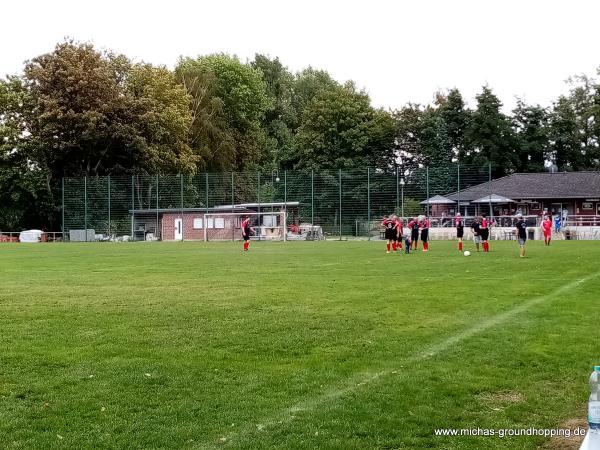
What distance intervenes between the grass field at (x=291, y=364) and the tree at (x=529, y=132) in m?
60.7

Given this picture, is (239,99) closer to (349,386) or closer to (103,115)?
(103,115)

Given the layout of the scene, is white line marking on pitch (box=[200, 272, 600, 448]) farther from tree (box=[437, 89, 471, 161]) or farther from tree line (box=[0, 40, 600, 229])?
tree (box=[437, 89, 471, 161])

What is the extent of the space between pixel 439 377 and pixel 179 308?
19.0ft

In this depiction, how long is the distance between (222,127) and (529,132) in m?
32.4

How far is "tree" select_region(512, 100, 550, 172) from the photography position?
71688 mm

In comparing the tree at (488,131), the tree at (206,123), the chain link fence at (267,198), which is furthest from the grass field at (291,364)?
the tree at (488,131)

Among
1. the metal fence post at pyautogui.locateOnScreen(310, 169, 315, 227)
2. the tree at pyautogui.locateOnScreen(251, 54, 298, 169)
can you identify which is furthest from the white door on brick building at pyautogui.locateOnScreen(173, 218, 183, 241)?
the tree at pyautogui.locateOnScreen(251, 54, 298, 169)

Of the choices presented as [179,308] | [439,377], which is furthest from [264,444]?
[179,308]

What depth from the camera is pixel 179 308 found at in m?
11.5

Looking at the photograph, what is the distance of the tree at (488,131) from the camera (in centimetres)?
6875

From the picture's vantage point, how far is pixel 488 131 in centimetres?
6838

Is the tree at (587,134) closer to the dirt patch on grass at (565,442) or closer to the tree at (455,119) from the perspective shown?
the tree at (455,119)

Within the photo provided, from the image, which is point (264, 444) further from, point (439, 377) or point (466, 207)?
point (466, 207)

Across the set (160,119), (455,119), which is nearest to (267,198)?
(160,119)
